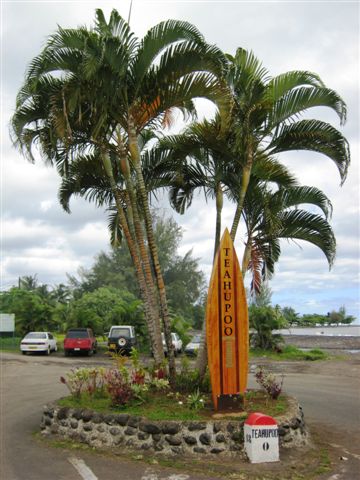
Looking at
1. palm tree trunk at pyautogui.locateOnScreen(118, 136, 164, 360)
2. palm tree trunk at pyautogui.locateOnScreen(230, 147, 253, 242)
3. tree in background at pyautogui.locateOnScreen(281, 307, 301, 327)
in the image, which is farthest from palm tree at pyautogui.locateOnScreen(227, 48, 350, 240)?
tree in background at pyautogui.locateOnScreen(281, 307, 301, 327)

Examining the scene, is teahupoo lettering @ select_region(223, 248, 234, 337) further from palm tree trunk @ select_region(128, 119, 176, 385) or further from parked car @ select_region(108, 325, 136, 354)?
parked car @ select_region(108, 325, 136, 354)

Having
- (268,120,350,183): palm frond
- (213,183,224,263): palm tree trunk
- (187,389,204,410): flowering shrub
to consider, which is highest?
(268,120,350,183): palm frond

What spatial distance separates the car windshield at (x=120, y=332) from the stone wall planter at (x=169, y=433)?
800 inches

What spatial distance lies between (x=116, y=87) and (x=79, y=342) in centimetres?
2180

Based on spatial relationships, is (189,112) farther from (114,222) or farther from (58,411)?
(58,411)

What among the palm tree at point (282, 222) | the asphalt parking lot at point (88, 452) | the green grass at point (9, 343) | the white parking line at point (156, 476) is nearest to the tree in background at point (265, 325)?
the asphalt parking lot at point (88, 452)

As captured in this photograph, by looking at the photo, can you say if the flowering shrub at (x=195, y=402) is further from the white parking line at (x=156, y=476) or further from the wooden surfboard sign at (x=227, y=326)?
the white parking line at (x=156, y=476)

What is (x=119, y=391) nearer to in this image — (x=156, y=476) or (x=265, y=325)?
(x=156, y=476)

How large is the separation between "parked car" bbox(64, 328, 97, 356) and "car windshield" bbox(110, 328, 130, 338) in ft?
4.82

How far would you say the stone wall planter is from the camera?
748cm

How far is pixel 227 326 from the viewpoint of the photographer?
340 inches

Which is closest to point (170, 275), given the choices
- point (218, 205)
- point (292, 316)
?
point (292, 316)

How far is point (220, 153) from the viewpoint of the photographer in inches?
413

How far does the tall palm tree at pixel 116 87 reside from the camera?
29.7 feet
